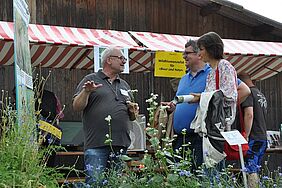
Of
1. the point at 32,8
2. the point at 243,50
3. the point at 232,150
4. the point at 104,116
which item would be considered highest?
the point at 32,8

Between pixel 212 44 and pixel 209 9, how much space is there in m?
5.49

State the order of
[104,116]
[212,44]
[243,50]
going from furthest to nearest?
1. [243,50]
2. [104,116]
3. [212,44]

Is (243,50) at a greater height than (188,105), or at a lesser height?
greater

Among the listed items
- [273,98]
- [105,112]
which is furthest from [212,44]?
[273,98]

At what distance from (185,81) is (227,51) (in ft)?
9.99

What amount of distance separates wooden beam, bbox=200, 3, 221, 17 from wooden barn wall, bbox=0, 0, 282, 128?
0.10 m

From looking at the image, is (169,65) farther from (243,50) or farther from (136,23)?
(136,23)

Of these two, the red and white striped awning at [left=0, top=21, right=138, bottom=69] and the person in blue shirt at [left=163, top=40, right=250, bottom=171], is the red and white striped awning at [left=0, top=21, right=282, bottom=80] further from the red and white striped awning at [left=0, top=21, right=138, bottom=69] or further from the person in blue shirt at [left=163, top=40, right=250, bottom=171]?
the person in blue shirt at [left=163, top=40, right=250, bottom=171]

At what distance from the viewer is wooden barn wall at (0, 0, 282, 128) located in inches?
334

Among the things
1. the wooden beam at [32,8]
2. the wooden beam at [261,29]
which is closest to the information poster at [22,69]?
the wooden beam at [32,8]

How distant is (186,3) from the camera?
977cm

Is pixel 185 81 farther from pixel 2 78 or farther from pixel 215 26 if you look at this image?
pixel 215 26

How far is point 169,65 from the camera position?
6820mm

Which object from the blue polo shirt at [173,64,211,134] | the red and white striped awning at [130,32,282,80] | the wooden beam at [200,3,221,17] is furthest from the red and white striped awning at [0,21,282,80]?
the blue polo shirt at [173,64,211,134]
